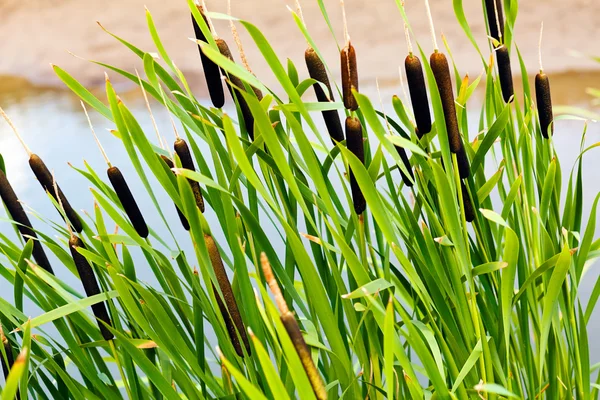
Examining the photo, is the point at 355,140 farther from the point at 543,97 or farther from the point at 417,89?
the point at 543,97

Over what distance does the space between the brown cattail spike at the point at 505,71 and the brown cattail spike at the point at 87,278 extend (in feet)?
1.22

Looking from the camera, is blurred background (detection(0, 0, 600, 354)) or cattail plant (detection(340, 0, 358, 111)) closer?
cattail plant (detection(340, 0, 358, 111))

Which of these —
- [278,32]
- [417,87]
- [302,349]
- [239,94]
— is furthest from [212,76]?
[278,32]

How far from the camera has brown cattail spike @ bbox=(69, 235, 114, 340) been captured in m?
0.44

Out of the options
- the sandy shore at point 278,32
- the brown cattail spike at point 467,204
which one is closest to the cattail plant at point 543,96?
the brown cattail spike at point 467,204

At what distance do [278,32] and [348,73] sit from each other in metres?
1.46

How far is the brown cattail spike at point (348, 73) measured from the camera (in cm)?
39

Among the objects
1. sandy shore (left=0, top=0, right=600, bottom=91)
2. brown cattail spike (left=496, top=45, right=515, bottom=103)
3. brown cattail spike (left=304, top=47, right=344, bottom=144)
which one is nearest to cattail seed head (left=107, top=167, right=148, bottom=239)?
brown cattail spike (left=304, top=47, right=344, bottom=144)

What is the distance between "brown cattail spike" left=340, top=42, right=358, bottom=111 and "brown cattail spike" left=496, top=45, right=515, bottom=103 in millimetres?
198

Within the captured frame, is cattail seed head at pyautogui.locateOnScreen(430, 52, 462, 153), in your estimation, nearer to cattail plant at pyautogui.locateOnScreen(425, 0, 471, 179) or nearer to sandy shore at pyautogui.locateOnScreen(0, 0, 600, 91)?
cattail plant at pyautogui.locateOnScreen(425, 0, 471, 179)

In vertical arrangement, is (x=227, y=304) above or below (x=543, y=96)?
below

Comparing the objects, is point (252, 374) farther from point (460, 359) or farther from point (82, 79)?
point (82, 79)

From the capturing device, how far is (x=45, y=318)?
0.43 meters

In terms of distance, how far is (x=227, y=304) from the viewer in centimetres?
42
